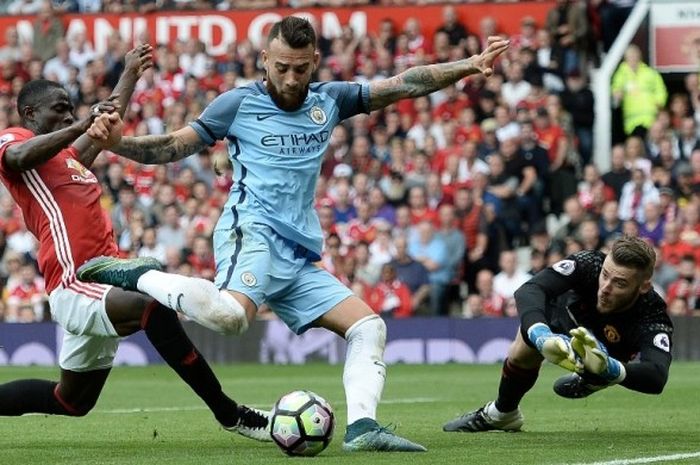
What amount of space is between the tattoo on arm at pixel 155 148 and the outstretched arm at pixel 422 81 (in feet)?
3.55

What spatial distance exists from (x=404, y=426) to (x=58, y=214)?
3.01m

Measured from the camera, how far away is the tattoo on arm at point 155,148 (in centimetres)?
915

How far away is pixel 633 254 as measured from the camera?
904cm

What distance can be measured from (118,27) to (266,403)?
12.6 metres

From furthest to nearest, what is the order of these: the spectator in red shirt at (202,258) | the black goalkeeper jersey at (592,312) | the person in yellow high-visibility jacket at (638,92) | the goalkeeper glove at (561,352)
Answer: the person in yellow high-visibility jacket at (638,92) → the spectator in red shirt at (202,258) → the black goalkeeper jersey at (592,312) → the goalkeeper glove at (561,352)

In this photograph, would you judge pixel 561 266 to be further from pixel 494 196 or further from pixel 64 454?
pixel 494 196

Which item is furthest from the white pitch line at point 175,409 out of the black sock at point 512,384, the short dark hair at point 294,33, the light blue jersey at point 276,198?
the short dark hair at point 294,33

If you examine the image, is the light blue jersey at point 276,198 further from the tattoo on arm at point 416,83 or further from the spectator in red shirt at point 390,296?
the spectator in red shirt at point 390,296

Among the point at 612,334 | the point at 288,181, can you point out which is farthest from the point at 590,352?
the point at 288,181

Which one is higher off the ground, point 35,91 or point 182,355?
point 35,91

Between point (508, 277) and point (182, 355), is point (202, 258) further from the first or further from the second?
point (182, 355)

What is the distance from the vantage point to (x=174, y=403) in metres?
14.1

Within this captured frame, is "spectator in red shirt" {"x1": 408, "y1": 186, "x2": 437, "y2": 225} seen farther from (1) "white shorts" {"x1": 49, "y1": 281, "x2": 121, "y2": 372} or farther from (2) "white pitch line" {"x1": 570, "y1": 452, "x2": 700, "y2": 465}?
(2) "white pitch line" {"x1": 570, "y1": 452, "x2": 700, "y2": 465}

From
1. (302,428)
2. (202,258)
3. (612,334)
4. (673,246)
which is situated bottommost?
(202,258)
